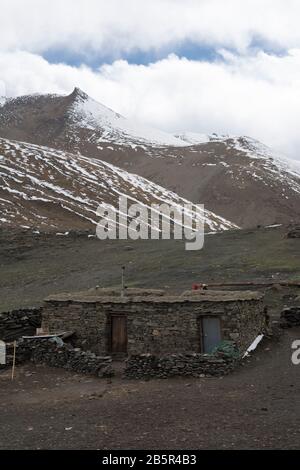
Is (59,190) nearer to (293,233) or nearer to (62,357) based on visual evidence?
(293,233)

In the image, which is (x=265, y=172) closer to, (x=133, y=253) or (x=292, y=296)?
(x=133, y=253)

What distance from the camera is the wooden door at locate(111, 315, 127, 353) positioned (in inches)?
781

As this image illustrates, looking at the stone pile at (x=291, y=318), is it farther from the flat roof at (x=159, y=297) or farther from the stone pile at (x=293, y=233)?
the stone pile at (x=293, y=233)

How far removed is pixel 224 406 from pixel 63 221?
202 feet

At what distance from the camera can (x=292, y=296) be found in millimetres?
26812

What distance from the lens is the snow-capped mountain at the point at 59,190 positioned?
7388 cm

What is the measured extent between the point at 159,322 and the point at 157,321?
0.08 m

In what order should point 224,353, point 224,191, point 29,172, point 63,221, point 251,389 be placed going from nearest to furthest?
point 251,389, point 224,353, point 63,221, point 29,172, point 224,191

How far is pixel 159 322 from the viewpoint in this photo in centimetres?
1908

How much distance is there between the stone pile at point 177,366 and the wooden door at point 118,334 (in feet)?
9.90

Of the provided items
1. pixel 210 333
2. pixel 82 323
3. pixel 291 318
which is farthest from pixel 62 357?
pixel 291 318
